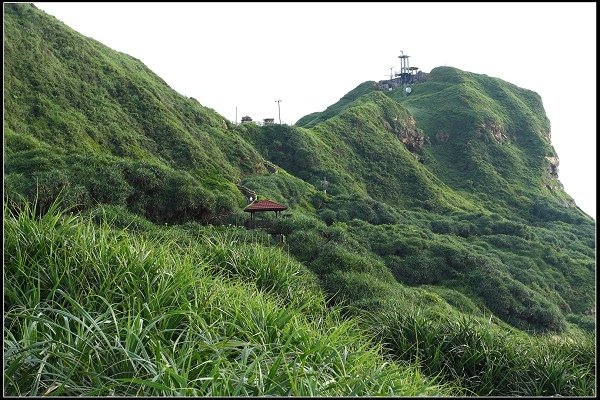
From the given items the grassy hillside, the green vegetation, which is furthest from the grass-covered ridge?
the grassy hillside

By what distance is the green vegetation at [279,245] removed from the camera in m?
3.57

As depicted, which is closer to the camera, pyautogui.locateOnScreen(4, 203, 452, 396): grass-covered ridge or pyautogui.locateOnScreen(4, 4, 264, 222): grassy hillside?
pyautogui.locateOnScreen(4, 203, 452, 396): grass-covered ridge

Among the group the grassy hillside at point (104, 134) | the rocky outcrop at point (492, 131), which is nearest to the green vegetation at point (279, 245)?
the grassy hillside at point (104, 134)

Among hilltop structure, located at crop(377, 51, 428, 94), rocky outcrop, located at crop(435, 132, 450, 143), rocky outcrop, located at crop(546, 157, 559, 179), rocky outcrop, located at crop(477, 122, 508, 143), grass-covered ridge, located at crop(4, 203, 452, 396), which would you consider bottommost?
grass-covered ridge, located at crop(4, 203, 452, 396)

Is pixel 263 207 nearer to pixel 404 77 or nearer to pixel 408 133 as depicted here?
pixel 408 133

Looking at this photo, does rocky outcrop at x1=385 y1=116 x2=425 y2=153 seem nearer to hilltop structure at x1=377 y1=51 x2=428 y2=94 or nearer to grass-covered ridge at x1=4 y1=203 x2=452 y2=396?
hilltop structure at x1=377 y1=51 x2=428 y2=94

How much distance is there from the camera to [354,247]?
25562 millimetres

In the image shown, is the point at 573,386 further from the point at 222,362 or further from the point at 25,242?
the point at 25,242

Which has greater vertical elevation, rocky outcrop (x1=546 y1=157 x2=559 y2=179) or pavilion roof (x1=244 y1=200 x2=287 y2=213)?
rocky outcrop (x1=546 y1=157 x2=559 y2=179)

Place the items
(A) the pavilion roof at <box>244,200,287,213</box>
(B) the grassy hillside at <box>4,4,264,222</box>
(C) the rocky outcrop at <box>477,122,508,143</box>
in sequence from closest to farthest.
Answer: (B) the grassy hillside at <box>4,4,264,222</box>, (A) the pavilion roof at <box>244,200,287,213</box>, (C) the rocky outcrop at <box>477,122,508,143</box>

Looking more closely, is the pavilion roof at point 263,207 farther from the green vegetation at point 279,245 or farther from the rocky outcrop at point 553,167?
Answer: the rocky outcrop at point 553,167

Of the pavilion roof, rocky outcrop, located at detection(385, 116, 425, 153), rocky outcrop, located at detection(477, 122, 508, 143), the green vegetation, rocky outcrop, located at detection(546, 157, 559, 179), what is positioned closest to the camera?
the green vegetation

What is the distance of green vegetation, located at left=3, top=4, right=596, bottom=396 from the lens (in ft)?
11.7

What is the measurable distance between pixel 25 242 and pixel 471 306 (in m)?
23.8
